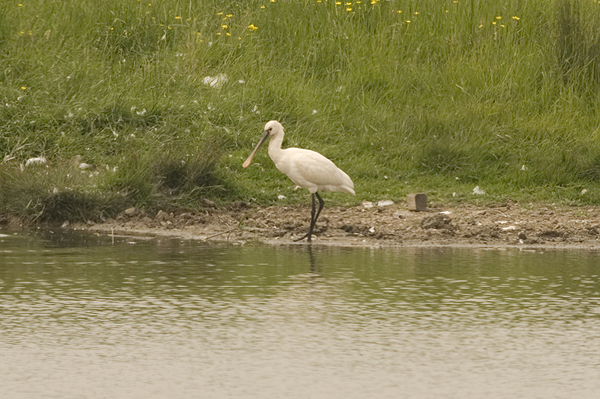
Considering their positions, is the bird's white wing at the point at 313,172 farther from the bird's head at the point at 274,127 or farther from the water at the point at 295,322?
the water at the point at 295,322

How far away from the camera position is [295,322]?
22.3ft

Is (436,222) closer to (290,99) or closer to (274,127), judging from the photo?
(274,127)

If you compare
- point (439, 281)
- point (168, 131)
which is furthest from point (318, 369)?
point (168, 131)

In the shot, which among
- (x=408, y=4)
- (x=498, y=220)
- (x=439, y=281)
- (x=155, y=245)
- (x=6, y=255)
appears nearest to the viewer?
(x=439, y=281)

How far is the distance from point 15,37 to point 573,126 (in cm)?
658

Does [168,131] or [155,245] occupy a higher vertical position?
[168,131]

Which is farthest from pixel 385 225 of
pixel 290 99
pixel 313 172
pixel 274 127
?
pixel 290 99

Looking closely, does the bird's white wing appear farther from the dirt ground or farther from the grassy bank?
the grassy bank

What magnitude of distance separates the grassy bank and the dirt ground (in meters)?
0.33

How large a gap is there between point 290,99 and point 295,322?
7.09m

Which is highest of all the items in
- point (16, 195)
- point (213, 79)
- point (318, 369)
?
point (213, 79)

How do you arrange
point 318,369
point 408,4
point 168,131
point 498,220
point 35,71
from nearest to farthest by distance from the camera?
1. point 318,369
2. point 498,220
3. point 168,131
4. point 35,71
5. point 408,4

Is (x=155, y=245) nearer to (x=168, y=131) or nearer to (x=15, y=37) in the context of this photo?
(x=168, y=131)

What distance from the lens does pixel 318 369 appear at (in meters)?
5.73
